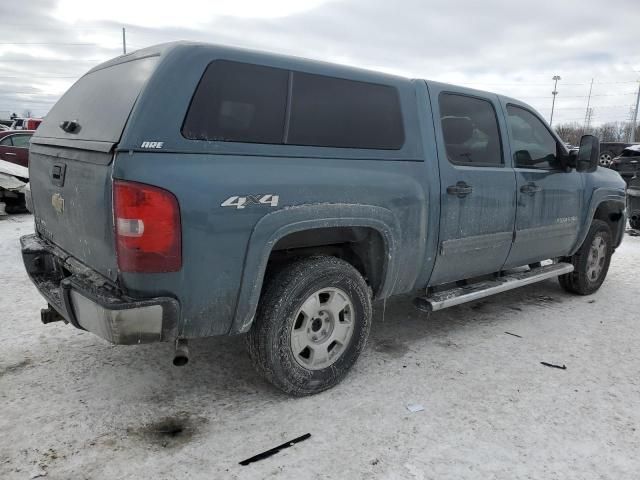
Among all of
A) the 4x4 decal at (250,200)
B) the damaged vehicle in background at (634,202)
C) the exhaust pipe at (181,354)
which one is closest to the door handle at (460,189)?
the 4x4 decal at (250,200)

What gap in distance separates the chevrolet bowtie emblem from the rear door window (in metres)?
1.01

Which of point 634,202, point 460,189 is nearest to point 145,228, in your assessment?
point 460,189

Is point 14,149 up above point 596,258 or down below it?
above

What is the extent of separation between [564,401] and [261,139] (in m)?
2.42

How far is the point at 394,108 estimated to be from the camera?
3.37 meters

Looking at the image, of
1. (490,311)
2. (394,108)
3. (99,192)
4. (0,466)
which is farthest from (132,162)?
(490,311)

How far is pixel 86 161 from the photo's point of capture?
259cm

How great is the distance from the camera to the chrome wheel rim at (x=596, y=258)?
A: 539 cm

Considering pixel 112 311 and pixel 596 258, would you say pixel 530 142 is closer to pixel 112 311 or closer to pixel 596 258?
pixel 596 258

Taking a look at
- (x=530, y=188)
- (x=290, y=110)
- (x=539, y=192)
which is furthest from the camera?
(x=539, y=192)

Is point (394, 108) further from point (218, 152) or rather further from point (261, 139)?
point (218, 152)

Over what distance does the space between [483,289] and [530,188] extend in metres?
0.97

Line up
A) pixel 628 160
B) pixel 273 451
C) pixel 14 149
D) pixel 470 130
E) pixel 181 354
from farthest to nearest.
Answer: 1. pixel 628 160
2. pixel 14 149
3. pixel 470 130
4. pixel 181 354
5. pixel 273 451

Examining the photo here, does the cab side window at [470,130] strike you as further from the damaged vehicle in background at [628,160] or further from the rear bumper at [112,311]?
the damaged vehicle in background at [628,160]
